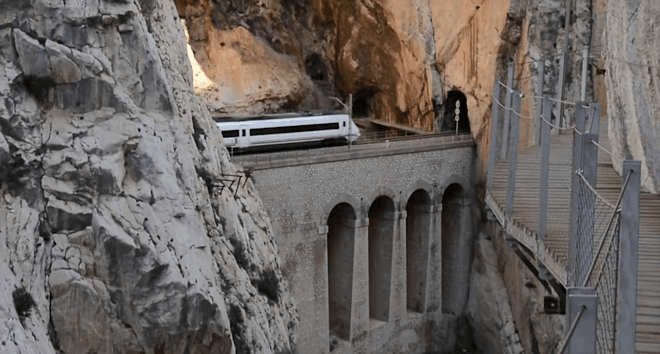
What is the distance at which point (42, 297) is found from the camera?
15.0m

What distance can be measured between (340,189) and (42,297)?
13607 millimetres

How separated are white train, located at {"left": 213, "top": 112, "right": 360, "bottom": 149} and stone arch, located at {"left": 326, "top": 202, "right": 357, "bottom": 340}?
114 inches

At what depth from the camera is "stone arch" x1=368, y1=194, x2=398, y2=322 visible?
29.6 m

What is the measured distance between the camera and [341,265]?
1120 inches

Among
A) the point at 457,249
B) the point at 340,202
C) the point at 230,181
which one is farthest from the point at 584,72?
the point at 230,181

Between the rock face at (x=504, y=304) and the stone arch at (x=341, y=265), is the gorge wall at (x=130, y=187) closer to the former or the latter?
the stone arch at (x=341, y=265)

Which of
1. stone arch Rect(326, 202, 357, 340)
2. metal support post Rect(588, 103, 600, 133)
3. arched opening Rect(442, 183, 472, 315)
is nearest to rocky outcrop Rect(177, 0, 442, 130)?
arched opening Rect(442, 183, 472, 315)

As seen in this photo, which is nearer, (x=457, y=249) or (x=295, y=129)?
(x=295, y=129)

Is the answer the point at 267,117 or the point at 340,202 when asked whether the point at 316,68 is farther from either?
the point at 340,202

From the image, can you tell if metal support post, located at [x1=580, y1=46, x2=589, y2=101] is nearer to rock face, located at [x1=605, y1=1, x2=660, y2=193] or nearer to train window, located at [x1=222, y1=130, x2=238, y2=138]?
train window, located at [x1=222, y1=130, x2=238, y2=138]

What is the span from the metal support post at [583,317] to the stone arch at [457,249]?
2607 centimetres

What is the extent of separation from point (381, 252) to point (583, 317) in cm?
2450

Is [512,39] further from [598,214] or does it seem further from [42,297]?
[42,297]

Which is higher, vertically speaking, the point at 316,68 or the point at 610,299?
the point at 316,68
